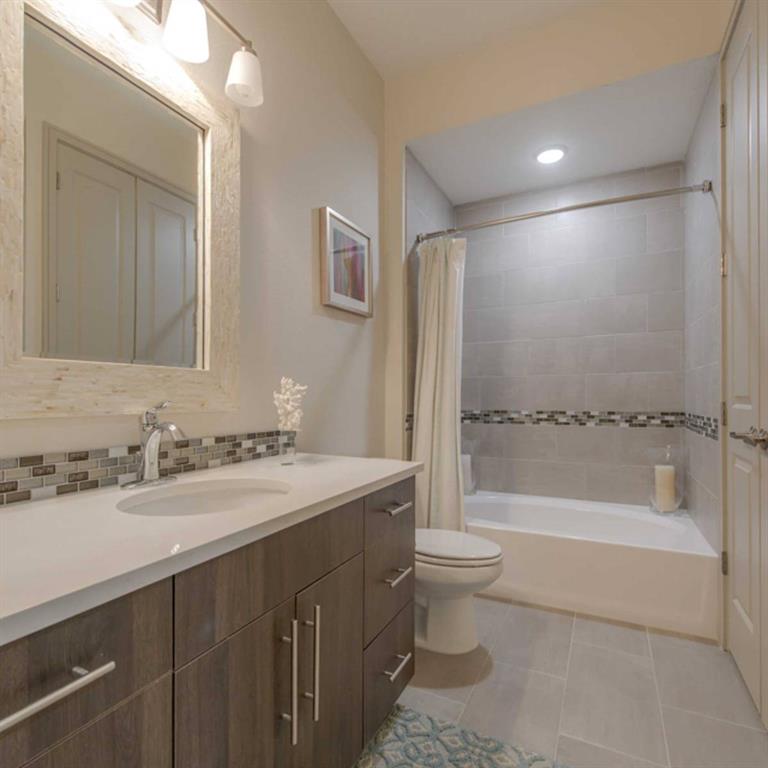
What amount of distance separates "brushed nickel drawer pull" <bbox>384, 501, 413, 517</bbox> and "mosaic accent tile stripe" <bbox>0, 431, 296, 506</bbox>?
52 centimetres

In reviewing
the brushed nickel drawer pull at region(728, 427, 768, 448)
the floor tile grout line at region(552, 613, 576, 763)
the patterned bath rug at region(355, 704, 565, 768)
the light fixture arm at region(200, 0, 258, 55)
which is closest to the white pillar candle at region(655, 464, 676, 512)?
the floor tile grout line at region(552, 613, 576, 763)

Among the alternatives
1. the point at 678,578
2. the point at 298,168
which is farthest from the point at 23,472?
the point at 678,578

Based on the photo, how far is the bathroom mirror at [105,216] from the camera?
3.32ft

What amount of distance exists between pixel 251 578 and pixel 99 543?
0.84 feet

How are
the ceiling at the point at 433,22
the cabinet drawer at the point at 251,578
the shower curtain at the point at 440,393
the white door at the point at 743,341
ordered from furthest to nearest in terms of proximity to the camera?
the shower curtain at the point at 440,393, the ceiling at the point at 433,22, the white door at the point at 743,341, the cabinet drawer at the point at 251,578

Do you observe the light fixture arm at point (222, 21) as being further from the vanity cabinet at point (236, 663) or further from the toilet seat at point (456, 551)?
the toilet seat at point (456, 551)

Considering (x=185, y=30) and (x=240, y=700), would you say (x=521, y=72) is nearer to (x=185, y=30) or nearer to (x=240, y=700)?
(x=185, y=30)

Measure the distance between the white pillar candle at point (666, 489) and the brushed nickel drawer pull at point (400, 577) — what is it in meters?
1.83

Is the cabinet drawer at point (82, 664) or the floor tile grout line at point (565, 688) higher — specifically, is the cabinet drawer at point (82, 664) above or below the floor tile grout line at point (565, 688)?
above

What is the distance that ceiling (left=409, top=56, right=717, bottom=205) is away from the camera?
6.87ft

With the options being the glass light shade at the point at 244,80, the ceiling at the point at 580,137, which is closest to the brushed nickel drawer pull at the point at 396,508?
the glass light shade at the point at 244,80

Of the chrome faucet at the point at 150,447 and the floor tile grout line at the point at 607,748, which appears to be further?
the floor tile grout line at the point at 607,748

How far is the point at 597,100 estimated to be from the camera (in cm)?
216

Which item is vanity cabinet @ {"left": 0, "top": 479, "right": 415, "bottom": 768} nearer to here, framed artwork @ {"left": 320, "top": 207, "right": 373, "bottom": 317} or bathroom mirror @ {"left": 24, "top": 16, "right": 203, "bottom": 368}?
bathroom mirror @ {"left": 24, "top": 16, "right": 203, "bottom": 368}
